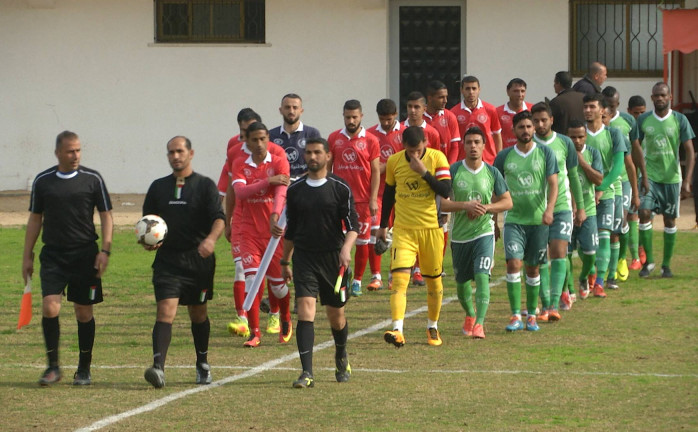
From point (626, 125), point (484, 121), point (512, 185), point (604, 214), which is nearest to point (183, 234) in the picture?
point (512, 185)

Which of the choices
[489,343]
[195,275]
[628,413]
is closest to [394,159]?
[489,343]

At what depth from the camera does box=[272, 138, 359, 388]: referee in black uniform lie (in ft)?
34.2

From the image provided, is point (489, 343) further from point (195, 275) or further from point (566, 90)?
point (566, 90)

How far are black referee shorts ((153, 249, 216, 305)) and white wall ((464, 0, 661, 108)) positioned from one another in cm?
1701

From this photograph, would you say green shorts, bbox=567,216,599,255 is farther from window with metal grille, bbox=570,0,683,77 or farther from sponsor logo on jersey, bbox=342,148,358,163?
window with metal grille, bbox=570,0,683,77

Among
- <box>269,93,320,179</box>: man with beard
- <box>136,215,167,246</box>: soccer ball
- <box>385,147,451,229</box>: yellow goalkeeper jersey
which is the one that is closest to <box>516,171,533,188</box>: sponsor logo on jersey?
<box>385,147,451,229</box>: yellow goalkeeper jersey

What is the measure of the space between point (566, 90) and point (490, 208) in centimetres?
474

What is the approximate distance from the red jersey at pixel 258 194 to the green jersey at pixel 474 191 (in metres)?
1.51

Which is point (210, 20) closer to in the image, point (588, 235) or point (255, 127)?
point (588, 235)

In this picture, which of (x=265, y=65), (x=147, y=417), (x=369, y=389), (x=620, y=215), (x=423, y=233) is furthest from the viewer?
(x=265, y=65)

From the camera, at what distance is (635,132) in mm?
16234

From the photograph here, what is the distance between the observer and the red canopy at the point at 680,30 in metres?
23.9

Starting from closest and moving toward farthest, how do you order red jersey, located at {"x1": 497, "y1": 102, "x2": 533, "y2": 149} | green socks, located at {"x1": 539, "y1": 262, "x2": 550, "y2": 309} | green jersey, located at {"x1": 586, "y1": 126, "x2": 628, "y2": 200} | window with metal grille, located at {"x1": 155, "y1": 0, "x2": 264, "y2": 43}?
1. green socks, located at {"x1": 539, "y1": 262, "x2": 550, "y2": 309}
2. green jersey, located at {"x1": 586, "y1": 126, "x2": 628, "y2": 200}
3. red jersey, located at {"x1": 497, "y1": 102, "x2": 533, "y2": 149}
4. window with metal grille, located at {"x1": 155, "y1": 0, "x2": 264, "y2": 43}

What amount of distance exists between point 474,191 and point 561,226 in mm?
1336
